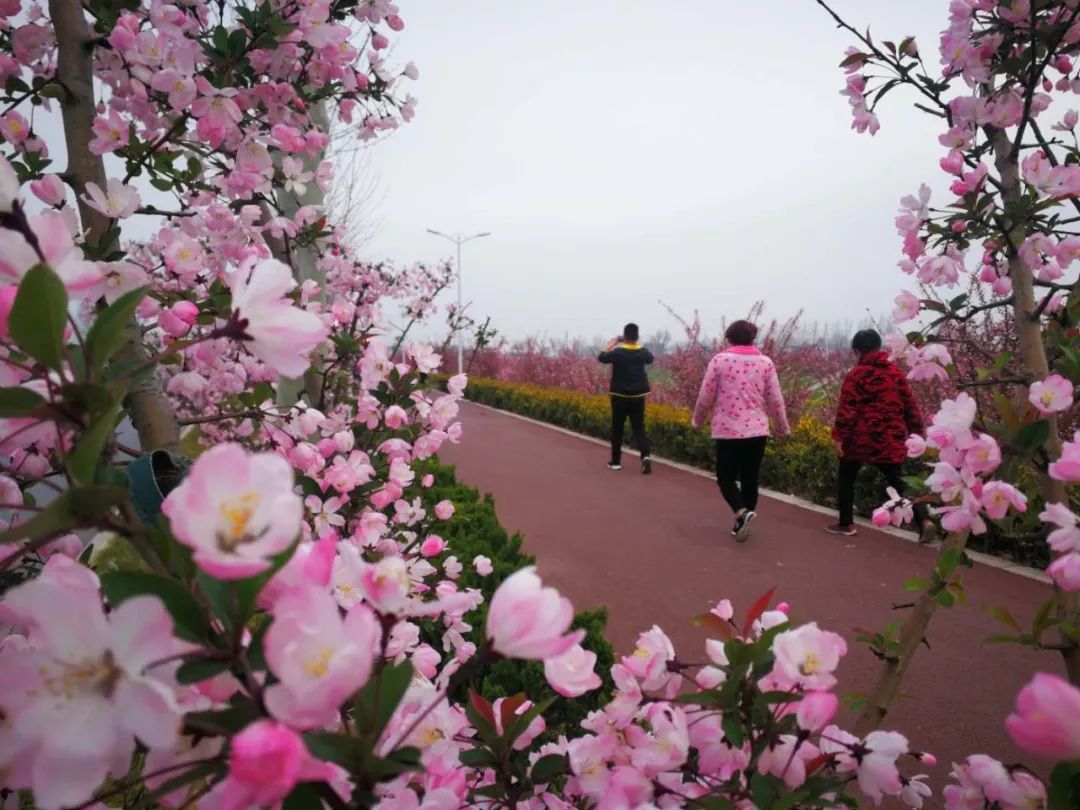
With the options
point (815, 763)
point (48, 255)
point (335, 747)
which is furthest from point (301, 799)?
point (815, 763)

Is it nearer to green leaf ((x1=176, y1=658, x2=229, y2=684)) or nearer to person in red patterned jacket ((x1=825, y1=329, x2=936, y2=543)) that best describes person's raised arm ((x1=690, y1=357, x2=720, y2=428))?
person in red patterned jacket ((x1=825, y1=329, x2=936, y2=543))

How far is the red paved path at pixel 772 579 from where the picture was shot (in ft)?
9.53

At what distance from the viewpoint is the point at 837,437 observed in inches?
194

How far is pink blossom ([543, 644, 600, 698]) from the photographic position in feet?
2.37

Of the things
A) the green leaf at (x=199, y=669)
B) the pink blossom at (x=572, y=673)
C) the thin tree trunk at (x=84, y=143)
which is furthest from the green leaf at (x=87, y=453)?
the thin tree trunk at (x=84, y=143)

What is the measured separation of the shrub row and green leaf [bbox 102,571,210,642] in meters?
1.64

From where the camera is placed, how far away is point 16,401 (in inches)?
17.5

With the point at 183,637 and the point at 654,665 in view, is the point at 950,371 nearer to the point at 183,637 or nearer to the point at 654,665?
the point at 654,665

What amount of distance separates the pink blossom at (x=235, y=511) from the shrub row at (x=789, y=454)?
1.60m

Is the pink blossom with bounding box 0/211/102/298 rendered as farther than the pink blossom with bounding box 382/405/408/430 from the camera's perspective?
No

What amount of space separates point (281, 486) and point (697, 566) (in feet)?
14.8

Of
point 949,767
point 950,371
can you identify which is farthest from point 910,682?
point 950,371

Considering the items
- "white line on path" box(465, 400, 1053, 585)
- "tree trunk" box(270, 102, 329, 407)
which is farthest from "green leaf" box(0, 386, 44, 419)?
"white line on path" box(465, 400, 1053, 585)

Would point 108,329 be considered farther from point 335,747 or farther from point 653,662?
point 653,662
